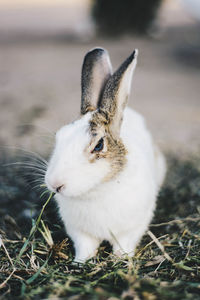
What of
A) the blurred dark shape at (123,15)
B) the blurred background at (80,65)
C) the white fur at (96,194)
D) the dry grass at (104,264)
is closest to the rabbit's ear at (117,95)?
the white fur at (96,194)

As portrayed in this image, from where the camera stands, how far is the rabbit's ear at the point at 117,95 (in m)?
2.50

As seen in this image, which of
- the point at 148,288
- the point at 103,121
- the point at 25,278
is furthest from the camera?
the point at 103,121

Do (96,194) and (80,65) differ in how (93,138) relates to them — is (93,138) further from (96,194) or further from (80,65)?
(80,65)

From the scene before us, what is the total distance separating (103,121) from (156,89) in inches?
203

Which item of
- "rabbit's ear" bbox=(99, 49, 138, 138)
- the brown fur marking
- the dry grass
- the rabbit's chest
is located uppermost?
"rabbit's ear" bbox=(99, 49, 138, 138)

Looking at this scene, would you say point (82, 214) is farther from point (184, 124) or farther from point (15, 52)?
point (15, 52)

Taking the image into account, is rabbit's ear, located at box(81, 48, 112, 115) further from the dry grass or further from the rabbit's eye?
the dry grass

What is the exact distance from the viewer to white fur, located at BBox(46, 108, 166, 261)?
2.26m

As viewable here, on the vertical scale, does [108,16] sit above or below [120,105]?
above

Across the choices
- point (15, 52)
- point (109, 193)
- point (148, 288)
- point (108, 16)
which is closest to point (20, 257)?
point (109, 193)

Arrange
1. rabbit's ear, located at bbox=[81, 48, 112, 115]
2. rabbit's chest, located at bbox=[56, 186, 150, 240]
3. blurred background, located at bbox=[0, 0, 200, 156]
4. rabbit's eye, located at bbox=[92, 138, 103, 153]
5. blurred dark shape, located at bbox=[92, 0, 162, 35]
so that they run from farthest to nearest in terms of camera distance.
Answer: blurred dark shape, located at bbox=[92, 0, 162, 35]
blurred background, located at bbox=[0, 0, 200, 156]
rabbit's ear, located at bbox=[81, 48, 112, 115]
rabbit's chest, located at bbox=[56, 186, 150, 240]
rabbit's eye, located at bbox=[92, 138, 103, 153]

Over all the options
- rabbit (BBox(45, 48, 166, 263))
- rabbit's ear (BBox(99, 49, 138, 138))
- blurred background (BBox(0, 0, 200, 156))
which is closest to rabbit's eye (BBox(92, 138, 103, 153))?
rabbit (BBox(45, 48, 166, 263))

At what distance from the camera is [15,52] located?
35.6 ft

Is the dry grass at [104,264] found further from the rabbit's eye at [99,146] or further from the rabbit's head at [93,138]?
the rabbit's eye at [99,146]
